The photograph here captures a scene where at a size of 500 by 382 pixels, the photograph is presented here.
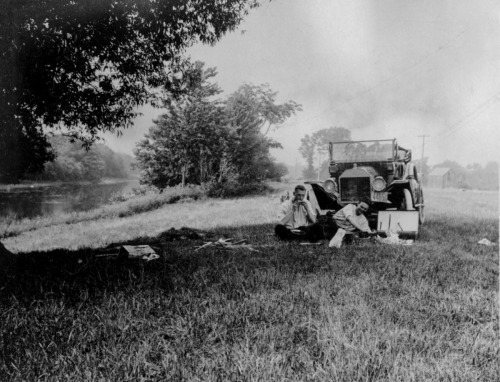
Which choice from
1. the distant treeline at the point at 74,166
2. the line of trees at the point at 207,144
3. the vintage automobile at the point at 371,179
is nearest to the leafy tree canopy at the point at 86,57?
the vintage automobile at the point at 371,179

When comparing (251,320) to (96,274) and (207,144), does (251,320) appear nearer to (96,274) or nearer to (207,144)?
(96,274)

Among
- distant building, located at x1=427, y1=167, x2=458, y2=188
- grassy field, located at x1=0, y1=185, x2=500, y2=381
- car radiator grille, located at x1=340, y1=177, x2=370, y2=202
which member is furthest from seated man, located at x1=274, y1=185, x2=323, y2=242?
distant building, located at x1=427, y1=167, x2=458, y2=188

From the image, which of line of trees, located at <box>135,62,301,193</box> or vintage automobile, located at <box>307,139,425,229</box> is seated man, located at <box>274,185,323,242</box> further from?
line of trees, located at <box>135,62,301,193</box>

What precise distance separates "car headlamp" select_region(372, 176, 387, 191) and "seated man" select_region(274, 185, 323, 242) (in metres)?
1.97

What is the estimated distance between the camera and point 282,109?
125 ft

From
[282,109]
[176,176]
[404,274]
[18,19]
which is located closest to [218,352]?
[404,274]

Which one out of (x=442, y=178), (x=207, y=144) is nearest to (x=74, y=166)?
(x=207, y=144)

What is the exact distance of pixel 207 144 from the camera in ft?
95.7

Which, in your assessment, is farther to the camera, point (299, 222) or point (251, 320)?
point (299, 222)

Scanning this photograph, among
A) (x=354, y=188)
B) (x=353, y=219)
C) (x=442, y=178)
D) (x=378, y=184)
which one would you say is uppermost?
(x=442, y=178)

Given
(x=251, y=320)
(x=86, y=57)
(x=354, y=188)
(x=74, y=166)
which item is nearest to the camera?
(x=251, y=320)

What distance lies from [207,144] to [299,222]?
2219 centimetres

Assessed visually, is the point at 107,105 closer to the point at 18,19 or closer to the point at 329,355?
the point at 18,19

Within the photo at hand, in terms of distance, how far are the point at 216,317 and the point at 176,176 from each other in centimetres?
2984
